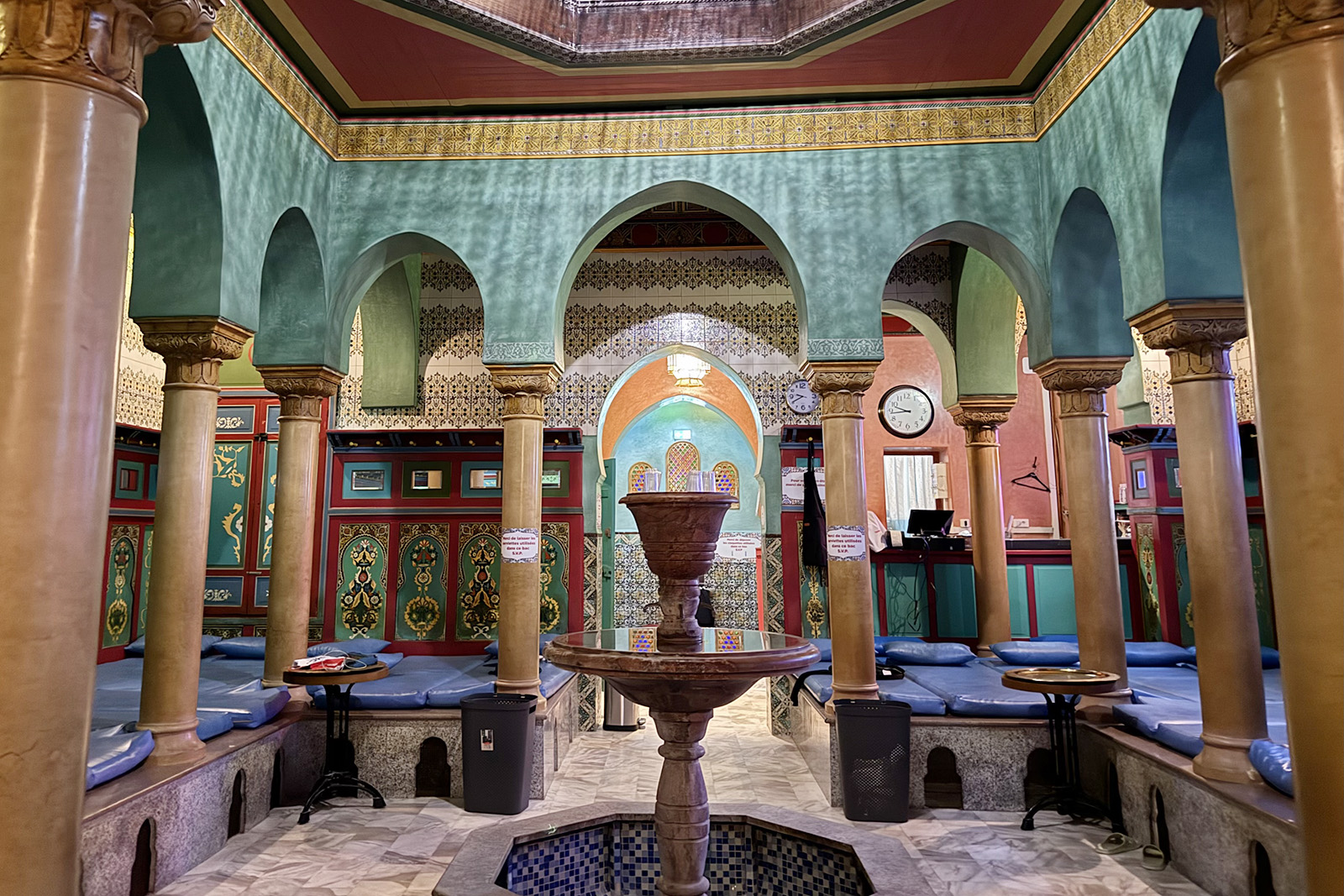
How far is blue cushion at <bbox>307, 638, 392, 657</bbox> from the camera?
8.89 m

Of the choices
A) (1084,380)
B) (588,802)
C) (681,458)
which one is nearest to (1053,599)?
(1084,380)

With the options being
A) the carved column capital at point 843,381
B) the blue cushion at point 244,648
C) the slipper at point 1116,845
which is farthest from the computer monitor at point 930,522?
the blue cushion at point 244,648

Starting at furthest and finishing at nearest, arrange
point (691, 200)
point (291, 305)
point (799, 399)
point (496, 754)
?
point (799, 399) < point (691, 200) < point (291, 305) < point (496, 754)

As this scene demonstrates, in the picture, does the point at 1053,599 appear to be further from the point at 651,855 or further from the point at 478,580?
the point at 651,855

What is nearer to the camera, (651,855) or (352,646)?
(651,855)

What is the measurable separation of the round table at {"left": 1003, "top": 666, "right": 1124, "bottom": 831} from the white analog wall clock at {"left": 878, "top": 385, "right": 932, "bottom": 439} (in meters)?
7.93

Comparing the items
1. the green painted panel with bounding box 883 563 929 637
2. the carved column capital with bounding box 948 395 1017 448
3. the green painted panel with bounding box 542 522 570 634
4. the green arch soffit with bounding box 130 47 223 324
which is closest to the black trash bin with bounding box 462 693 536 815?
the green arch soffit with bounding box 130 47 223 324

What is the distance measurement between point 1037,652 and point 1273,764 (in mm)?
4087

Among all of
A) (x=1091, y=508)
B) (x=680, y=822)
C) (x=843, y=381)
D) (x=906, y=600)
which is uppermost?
(x=843, y=381)

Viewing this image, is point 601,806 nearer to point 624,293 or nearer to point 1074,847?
point 1074,847

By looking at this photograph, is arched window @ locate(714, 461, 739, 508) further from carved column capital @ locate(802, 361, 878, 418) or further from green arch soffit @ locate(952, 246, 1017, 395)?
carved column capital @ locate(802, 361, 878, 418)

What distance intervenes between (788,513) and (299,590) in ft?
19.3

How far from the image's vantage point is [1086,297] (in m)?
7.29

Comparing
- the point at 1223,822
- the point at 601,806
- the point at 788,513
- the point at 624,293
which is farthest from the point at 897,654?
the point at 624,293
